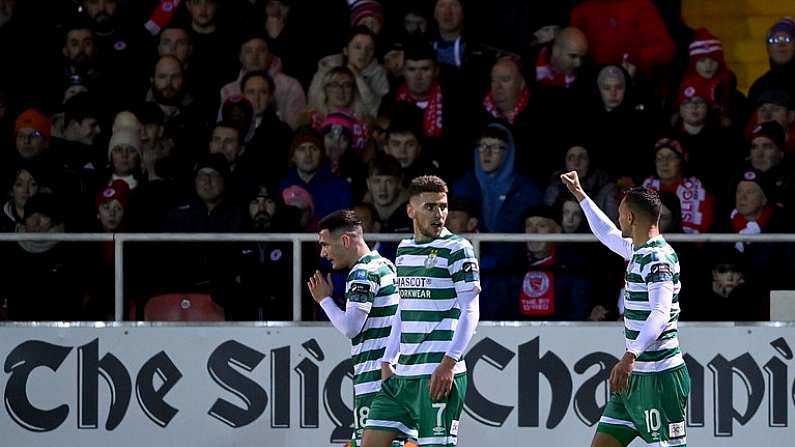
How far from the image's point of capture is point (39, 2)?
13617 millimetres

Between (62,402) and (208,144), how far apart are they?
231 centimetres

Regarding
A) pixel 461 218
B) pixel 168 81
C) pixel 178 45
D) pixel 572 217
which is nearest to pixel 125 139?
pixel 168 81

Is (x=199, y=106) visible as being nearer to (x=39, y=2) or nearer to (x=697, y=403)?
(x=39, y=2)

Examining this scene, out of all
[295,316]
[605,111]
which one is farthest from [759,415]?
[295,316]

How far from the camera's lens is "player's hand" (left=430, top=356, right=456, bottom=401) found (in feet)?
27.7

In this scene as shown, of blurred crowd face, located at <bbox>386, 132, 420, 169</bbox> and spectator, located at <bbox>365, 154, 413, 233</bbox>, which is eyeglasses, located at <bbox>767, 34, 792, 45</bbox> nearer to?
blurred crowd face, located at <bbox>386, 132, 420, 169</bbox>

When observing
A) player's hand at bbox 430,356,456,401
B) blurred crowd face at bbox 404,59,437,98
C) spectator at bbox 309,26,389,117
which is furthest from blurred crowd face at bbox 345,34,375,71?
player's hand at bbox 430,356,456,401

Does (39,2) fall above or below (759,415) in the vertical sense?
above

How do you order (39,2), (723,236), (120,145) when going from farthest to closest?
1. (39,2)
2. (120,145)
3. (723,236)

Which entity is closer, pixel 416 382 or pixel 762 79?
pixel 416 382

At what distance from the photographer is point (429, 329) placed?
28.4 feet

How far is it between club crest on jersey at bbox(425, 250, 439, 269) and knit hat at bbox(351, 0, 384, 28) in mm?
4773

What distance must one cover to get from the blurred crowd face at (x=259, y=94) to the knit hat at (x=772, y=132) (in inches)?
146

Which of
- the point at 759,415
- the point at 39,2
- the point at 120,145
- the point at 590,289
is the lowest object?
the point at 759,415
